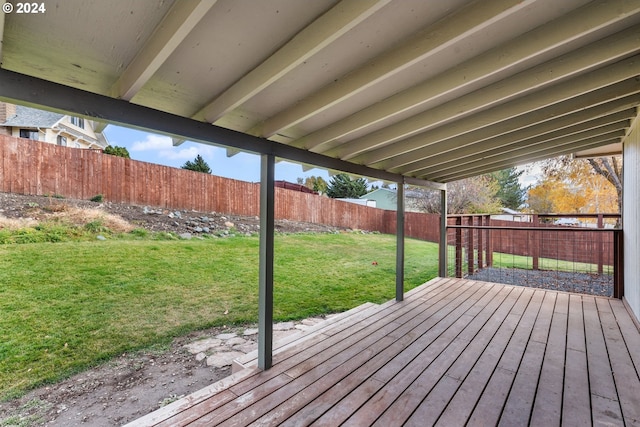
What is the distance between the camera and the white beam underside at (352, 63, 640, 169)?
80.1 inches

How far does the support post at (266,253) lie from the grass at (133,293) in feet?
6.83

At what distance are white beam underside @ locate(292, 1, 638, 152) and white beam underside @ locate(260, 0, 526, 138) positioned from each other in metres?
0.39

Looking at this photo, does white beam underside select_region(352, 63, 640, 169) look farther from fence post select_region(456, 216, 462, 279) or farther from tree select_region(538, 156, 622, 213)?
tree select_region(538, 156, 622, 213)

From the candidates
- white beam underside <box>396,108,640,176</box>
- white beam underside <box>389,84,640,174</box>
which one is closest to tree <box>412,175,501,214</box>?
white beam underside <box>396,108,640,176</box>

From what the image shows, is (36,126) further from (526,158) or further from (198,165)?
(526,158)

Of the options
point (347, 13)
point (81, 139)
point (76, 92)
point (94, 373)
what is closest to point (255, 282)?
point (94, 373)

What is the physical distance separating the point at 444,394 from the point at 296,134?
88.1 inches

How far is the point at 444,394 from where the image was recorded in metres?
1.90

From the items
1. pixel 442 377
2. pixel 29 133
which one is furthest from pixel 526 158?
pixel 29 133

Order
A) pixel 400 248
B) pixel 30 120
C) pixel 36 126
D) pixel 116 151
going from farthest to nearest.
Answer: pixel 30 120, pixel 36 126, pixel 116 151, pixel 400 248

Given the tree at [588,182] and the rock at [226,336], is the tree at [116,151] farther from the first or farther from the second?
the tree at [588,182]

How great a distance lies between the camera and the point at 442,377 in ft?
6.92

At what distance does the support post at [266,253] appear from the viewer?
225 centimetres

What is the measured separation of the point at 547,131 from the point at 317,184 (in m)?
20.1
